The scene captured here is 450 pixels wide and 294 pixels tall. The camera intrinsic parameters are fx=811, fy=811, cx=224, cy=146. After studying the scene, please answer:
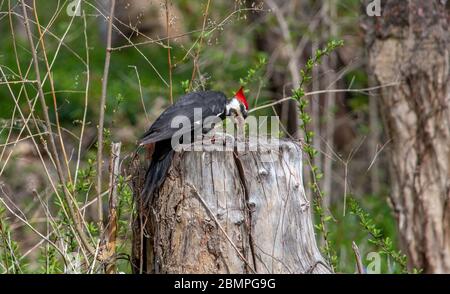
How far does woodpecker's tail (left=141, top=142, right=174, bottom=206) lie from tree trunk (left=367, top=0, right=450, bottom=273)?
219cm

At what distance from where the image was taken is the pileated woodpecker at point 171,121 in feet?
11.7

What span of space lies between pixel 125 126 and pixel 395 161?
3.60 meters

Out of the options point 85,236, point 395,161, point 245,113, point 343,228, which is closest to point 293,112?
point 343,228

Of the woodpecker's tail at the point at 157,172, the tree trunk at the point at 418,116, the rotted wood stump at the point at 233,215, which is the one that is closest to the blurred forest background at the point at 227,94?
the tree trunk at the point at 418,116

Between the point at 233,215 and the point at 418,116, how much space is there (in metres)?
2.36

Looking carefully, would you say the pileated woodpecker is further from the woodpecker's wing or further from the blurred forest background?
the blurred forest background

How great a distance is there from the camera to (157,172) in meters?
3.56

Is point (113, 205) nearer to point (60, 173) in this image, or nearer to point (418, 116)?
point (60, 173)

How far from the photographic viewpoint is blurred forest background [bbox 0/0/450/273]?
3939 millimetres

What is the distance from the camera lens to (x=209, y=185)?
338 centimetres

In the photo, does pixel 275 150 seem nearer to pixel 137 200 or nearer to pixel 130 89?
pixel 137 200

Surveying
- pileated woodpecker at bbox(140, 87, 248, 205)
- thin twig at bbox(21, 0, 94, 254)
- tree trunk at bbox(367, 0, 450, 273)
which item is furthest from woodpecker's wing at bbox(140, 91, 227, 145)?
tree trunk at bbox(367, 0, 450, 273)

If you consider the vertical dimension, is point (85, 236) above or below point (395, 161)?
below
